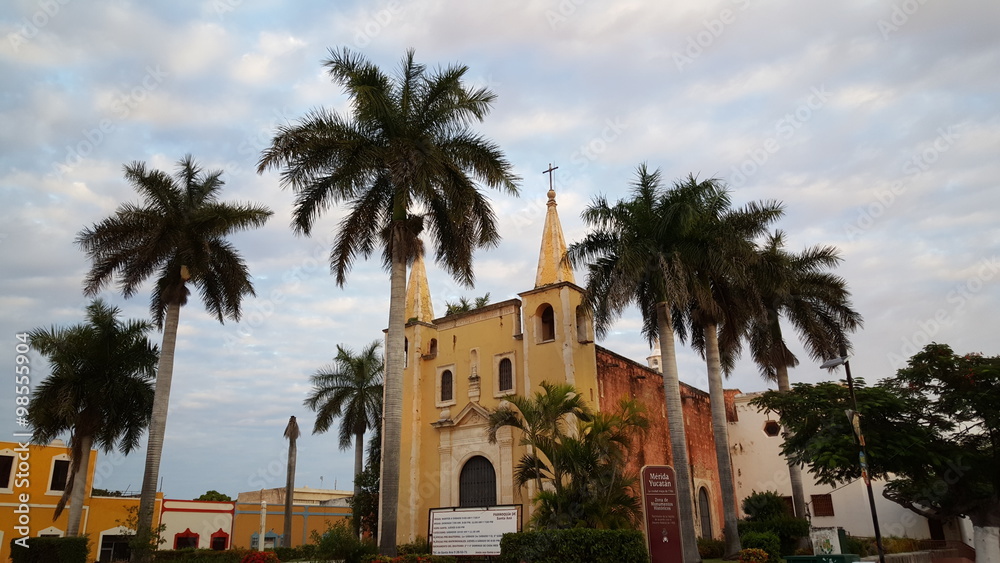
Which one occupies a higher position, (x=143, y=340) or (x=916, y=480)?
(x=143, y=340)

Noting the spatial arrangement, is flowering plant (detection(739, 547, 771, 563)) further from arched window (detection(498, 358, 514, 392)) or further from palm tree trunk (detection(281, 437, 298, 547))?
palm tree trunk (detection(281, 437, 298, 547))

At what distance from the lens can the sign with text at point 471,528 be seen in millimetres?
18250

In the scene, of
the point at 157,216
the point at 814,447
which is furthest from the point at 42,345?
the point at 814,447

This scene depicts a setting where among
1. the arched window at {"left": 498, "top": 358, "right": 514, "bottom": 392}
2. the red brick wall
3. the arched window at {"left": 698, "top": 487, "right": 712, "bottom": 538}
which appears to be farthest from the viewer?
the arched window at {"left": 698, "top": 487, "right": 712, "bottom": 538}

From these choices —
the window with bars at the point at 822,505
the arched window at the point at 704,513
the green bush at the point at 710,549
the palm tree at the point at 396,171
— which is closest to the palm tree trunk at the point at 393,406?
the palm tree at the point at 396,171

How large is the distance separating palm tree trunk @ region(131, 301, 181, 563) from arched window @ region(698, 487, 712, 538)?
21728 mm

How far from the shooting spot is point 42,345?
24.5 m

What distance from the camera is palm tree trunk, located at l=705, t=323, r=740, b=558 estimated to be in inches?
829

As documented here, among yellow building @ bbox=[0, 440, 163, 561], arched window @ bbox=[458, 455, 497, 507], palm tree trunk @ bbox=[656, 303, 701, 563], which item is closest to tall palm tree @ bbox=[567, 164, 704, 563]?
palm tree trunk @ bbox=[656, 303, 701, 563]

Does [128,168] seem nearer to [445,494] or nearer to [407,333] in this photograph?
[407,333]

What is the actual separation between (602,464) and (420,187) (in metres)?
9.41

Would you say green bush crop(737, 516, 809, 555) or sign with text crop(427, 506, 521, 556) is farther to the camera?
green bush crop(737, 516, 809, 555)

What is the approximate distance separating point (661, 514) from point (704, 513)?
13.6 metres

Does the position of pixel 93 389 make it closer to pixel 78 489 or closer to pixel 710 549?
pixel 78 489
